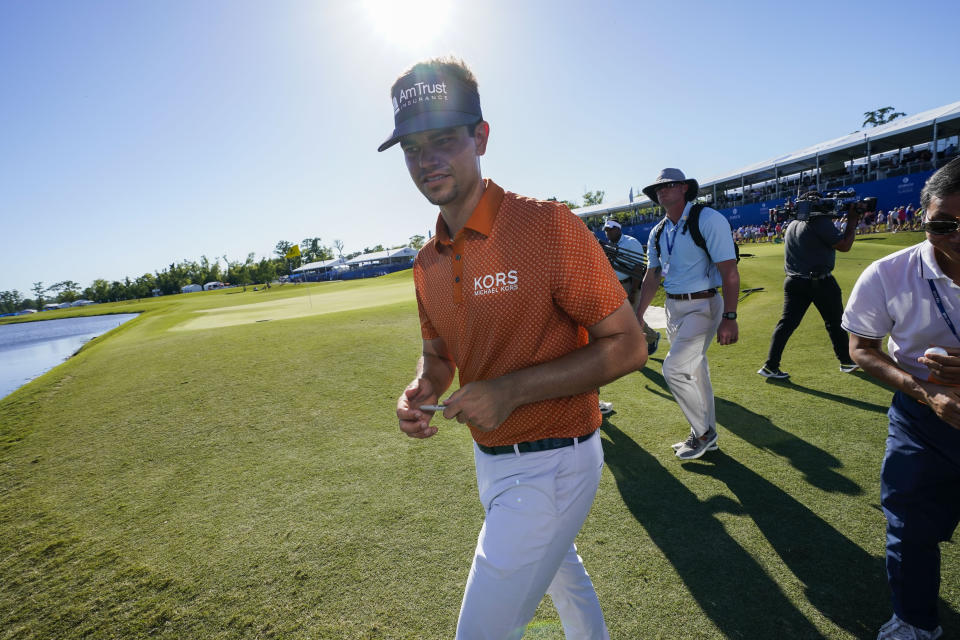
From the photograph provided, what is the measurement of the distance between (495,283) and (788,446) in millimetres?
3761

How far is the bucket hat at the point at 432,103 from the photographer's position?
159 centimetres

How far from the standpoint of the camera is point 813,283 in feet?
18.8

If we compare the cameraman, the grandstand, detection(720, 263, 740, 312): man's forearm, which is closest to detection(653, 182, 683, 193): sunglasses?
detection(720, 263, 740, 312): man's forearm

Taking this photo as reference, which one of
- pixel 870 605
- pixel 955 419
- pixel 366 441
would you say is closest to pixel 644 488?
pixel 870 605

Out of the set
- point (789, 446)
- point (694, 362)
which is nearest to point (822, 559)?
point (789, 446)

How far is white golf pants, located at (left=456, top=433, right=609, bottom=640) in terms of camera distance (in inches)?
56.6

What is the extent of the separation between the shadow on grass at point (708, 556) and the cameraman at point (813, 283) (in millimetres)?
3126

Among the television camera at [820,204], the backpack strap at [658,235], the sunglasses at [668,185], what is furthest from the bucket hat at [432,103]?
the television camera at [820,204]

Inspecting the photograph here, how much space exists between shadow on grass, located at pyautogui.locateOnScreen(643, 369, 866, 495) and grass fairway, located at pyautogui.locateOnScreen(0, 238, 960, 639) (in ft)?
0.07

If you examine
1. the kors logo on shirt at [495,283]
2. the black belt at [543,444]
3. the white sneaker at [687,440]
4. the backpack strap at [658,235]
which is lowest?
the white sneaker at [687,440]

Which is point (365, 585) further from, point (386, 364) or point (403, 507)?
point (386, 364)

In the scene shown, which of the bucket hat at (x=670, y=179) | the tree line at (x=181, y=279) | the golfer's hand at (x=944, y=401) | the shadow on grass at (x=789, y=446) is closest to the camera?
the golfer's hand at (x=944, y=401)

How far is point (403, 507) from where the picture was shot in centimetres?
343

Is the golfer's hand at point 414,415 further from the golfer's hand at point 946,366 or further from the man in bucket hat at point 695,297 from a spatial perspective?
the man in bucket hat at point 695,297
